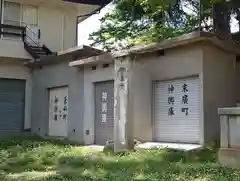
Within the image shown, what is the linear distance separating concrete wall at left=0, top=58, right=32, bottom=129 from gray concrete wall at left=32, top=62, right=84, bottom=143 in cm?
31

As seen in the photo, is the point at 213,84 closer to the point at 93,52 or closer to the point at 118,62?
the point at 118,62

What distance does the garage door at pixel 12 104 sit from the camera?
1844 cm

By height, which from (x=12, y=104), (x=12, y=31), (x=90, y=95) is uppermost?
(x=12, y=31)

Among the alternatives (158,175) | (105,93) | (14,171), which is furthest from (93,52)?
(158,175)

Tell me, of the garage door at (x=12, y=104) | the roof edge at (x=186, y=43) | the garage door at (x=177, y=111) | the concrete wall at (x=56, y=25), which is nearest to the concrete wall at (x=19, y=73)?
the garage door at (x=12, y=104)

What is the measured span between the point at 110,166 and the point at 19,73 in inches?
410

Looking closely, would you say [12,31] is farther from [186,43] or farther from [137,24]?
[186,43]

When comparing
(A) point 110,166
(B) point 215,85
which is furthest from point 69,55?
(A) point 110,166

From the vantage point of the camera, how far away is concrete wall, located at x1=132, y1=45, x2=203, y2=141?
41.0 ft

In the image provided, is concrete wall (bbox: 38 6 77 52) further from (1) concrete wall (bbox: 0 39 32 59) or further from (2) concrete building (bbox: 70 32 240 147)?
(2) concrete building (bbox: 70 32 240 147)

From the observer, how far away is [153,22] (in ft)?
65.0

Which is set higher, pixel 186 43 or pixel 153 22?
pixel 153 22

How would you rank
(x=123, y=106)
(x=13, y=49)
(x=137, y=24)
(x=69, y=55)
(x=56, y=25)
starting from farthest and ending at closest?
(x=137, y=24)
(x=56, y=25)
(x=13, y=49)
(x=69, y=55)
(x=123, y=106)

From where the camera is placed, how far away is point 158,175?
8438 millimetres
